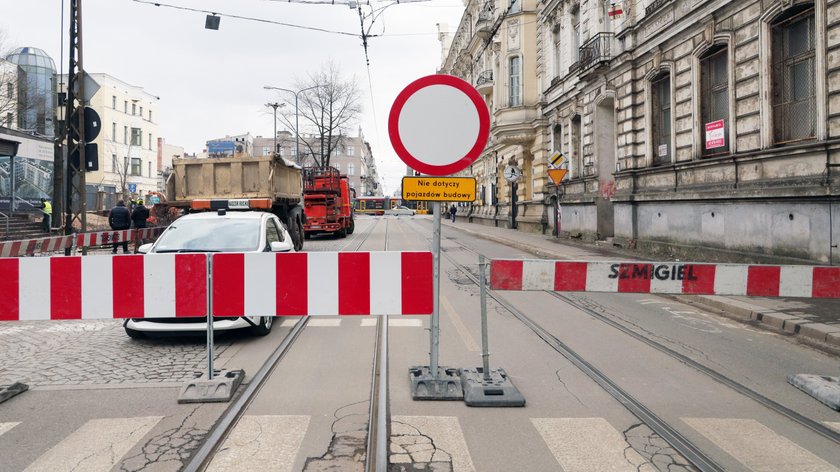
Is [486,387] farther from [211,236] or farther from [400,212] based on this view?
[400,212]

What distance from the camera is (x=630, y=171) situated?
722 inches

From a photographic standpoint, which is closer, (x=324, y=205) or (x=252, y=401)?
(x=252, y=401)

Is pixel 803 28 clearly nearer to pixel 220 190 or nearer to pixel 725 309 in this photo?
pixel 725 309

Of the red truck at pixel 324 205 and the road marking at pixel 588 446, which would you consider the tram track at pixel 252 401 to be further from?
the red truck at pixel 324 205

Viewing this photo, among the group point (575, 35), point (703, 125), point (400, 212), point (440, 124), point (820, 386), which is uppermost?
point (575, 35)

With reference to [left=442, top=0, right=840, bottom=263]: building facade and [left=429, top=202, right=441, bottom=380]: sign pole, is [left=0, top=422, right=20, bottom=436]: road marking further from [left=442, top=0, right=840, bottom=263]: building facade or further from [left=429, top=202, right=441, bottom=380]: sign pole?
[left=442, top=0, right=840, bottom=263]: building facade

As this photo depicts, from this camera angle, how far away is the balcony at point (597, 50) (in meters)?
20.1

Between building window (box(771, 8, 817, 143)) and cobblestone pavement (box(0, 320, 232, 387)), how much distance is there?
11457 millimetres

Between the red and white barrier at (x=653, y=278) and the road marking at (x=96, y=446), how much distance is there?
288 centimetres

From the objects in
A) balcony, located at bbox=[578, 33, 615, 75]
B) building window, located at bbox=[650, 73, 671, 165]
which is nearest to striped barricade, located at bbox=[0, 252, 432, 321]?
building window, located at bbox=[650, 73, 671, 165]

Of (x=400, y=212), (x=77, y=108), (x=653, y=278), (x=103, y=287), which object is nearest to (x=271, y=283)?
(x=103, y=287)

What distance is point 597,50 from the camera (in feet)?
67.3

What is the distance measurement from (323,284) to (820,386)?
13.6 feet

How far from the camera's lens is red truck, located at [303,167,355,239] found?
27.7 m
